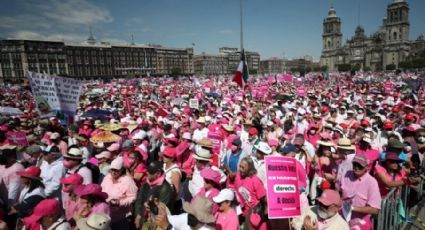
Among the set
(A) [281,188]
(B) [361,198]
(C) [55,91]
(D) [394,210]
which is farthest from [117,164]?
(C) [55,91]

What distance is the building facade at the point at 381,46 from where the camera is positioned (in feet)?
354

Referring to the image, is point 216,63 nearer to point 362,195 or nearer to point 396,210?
point 396,210

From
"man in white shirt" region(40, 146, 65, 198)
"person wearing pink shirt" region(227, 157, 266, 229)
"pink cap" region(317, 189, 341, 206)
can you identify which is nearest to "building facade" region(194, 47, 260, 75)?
"man in white shirt" region(40, 146, 65, 198)

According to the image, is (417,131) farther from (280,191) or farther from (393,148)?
(280,191)

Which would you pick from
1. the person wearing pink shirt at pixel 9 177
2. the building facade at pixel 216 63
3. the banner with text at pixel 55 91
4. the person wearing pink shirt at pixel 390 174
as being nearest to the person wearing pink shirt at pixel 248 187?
the person wearing pink shirt at pixel 390 174

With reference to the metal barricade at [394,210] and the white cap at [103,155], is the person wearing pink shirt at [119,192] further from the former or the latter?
the metal barricade at [394,210]

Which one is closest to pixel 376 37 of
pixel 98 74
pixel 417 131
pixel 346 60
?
pixel 346 60

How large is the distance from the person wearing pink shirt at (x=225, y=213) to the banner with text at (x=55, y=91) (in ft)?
20.6

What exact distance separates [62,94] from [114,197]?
16.7 ft

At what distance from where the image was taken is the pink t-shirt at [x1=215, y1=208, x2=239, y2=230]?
302cm

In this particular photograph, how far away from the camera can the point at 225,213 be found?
3074 millimetres

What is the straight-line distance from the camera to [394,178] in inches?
150

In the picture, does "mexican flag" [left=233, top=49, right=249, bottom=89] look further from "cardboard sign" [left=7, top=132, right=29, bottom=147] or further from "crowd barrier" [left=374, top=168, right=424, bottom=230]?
"crowd barrier" [left=374, top=168, right=424, bottom=230]

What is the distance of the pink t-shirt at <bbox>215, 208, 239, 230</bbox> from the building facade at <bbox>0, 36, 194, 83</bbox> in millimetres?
78451
